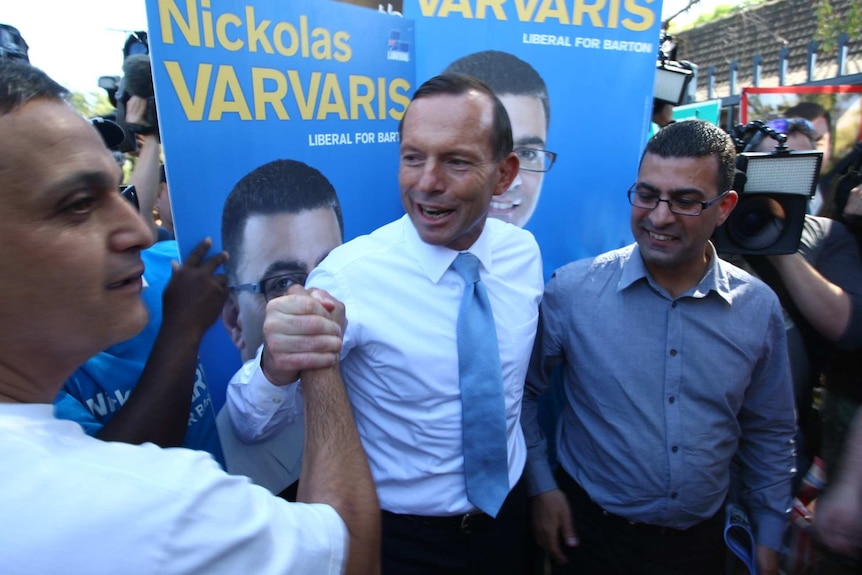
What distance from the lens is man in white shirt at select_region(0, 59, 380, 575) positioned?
68 cm

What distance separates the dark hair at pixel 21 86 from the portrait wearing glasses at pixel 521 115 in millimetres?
1433

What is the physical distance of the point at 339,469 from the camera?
1.03 meters

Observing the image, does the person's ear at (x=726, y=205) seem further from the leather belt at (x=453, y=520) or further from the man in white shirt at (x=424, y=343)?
the leather belt at (x=453, y=520)

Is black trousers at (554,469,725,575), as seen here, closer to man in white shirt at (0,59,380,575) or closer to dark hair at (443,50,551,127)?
man in white shirt at (0,59,380,575)

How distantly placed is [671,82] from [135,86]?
104 inches

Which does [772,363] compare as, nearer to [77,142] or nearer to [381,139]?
[381,139]

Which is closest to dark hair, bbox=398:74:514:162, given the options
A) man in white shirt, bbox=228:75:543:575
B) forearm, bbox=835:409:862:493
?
man in white shirt, bbox=228:75:543:575

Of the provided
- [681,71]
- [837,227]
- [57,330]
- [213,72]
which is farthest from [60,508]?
[681,71]

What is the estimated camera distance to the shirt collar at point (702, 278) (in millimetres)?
1832

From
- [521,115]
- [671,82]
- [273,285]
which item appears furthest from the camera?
[671,82]

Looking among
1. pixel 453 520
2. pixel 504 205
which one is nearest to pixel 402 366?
pixel 453 520

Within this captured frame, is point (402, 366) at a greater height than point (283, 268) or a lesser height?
lesser

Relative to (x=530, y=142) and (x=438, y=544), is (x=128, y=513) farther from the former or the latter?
(x=530, y=142)

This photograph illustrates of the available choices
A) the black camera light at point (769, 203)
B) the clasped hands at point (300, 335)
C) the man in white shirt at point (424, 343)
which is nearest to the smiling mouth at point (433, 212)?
the man in white shirt at point (424, 343)
